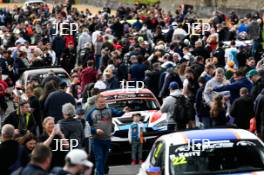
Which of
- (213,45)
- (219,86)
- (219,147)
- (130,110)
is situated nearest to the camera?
(219,147)

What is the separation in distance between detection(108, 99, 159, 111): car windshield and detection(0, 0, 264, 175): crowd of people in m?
0.38

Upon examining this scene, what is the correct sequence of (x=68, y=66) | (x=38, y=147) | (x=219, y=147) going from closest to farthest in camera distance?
(x=38, y=147)
(x=219, y=147)
(x=68, y=66)

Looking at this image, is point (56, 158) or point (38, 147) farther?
point (56, 158)

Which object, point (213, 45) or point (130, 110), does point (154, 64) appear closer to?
point (130, 110)

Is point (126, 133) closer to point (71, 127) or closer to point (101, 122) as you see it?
point (101, 122)

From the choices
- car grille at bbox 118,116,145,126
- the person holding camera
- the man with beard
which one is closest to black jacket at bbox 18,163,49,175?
the person holding camera

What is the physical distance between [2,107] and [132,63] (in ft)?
14.8

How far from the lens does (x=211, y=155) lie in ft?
43.7

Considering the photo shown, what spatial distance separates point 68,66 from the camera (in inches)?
1245

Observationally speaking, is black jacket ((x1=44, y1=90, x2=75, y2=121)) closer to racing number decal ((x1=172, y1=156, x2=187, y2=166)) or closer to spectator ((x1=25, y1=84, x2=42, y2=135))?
spectator ((x1=25, y1=84, x2=42, y2=135))

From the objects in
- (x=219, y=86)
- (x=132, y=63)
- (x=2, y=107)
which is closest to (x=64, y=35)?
(x=132, y=63)

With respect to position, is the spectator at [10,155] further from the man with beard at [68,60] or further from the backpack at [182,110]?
the man with beard at [68,60]

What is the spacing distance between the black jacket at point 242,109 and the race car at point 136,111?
6.91 ft

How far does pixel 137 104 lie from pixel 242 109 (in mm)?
3988
